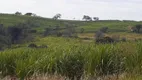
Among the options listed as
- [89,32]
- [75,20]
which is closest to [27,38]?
[89,32]

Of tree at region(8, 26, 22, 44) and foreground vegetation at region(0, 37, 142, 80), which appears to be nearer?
foreground vegetation at region(0, 37, 142, 80)

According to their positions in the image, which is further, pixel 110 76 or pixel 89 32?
pixel 89 32

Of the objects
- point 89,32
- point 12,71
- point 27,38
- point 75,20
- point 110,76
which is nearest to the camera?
point 110,76

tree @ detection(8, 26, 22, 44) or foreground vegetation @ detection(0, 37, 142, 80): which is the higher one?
foreground vegetation @ detection(0, 37, 142, 80)

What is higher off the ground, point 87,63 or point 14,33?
point 87,63

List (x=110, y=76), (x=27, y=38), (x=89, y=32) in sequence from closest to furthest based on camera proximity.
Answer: (x=110, y=76), (x=27, y=38), (x=89, y=32)

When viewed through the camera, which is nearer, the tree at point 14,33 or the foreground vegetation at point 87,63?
the foreground vegetation at point 87,63

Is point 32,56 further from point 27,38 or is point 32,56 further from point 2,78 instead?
point 27,38

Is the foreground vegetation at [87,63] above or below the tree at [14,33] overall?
above

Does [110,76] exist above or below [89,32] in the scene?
above

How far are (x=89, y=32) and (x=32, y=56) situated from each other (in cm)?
10166

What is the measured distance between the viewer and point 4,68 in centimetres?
1070

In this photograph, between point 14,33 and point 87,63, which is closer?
point 87,63

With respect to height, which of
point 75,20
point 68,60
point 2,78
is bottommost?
point 75,20
